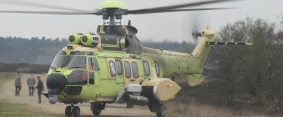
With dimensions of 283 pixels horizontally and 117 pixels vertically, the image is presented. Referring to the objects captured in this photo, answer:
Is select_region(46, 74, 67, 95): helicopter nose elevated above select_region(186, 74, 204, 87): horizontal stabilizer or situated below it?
above

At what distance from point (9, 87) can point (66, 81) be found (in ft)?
67.3

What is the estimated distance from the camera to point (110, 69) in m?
23.2

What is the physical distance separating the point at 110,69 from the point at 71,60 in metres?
1.71

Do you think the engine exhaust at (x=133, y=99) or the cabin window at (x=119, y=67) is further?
the cabin window at (x=119, y=67)

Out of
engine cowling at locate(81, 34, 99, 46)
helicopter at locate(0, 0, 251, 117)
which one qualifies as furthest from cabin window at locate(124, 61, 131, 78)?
engine cowling at locate(81, 34, 99, 46)

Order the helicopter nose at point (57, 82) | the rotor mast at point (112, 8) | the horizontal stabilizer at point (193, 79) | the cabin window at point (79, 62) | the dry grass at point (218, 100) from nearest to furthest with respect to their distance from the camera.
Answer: the helicopter nose at point (57, 82) → the cabin window at point (79, 62) → the rotor mast at point (112, 8) → the horizontal stabilizer at point (193, 79) → the dry grass at point (218, 100)

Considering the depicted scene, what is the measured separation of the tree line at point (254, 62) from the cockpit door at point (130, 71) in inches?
779

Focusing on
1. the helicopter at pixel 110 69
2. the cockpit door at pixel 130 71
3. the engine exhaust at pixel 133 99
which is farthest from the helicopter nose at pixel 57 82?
the cockpit door at pixel 130 71

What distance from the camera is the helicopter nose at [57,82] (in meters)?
21.3

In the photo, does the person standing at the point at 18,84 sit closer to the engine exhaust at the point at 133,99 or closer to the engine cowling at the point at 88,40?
the engine cowling at the point at 88,40

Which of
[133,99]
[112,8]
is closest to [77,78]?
[133,99]

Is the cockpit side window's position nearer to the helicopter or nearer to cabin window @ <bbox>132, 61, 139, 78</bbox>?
the helicopter

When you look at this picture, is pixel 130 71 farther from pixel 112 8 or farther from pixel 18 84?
pixel 18 84

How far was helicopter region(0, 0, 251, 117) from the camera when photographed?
21.9m
